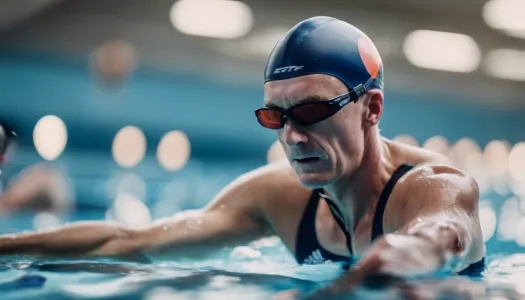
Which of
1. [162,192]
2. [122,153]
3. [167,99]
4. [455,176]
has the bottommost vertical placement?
[455,176]

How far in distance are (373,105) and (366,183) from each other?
0.34 meters

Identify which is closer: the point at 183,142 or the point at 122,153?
the point at 122,153

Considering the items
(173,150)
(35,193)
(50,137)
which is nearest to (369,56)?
(35,193)

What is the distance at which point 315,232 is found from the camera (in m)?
3.05

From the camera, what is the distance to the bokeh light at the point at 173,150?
1800 centimetres

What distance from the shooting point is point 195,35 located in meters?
16.8

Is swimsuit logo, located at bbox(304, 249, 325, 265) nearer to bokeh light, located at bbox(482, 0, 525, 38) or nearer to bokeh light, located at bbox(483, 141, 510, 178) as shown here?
bokeh light, located at bbox(482, 0, 525, 38)

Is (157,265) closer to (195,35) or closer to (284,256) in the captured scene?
(284,256)

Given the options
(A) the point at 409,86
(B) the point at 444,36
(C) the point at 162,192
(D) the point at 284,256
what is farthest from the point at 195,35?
(D) the point at 284,256

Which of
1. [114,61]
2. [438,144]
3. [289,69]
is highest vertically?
[114,61]

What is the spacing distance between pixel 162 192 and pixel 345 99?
11.4 m

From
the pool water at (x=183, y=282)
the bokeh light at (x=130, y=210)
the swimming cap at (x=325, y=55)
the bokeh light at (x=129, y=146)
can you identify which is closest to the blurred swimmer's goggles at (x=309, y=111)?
the swimming cap at (x=325, y=55)

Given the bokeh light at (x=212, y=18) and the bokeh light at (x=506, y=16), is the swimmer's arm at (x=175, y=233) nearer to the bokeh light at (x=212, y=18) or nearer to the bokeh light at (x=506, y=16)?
the bokeh light at (x=212, y=18)

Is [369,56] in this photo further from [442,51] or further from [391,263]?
[442,51]
